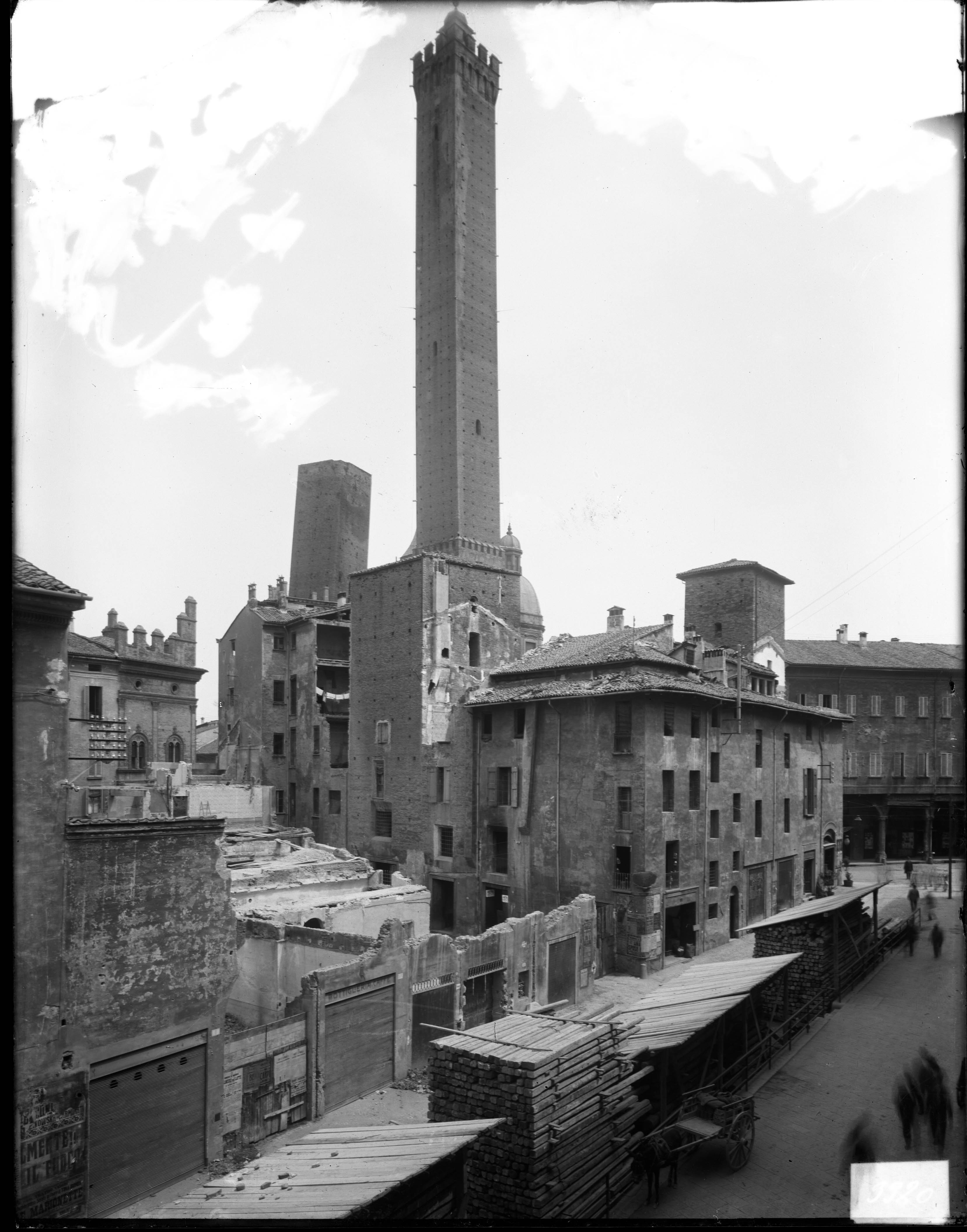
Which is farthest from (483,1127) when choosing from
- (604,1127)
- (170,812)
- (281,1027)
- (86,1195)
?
(170,812)

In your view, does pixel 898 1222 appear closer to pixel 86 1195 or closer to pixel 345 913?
pixel 86 1195

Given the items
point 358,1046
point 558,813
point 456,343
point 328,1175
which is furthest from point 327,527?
point 328,1175

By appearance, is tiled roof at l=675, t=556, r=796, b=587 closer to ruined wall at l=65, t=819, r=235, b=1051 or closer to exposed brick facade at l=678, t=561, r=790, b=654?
exposed brick facade at l=678, t=561, r=790, b=654

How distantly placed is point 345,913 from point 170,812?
26.3 ft

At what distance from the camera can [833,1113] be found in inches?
577

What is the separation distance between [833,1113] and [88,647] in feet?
85.4

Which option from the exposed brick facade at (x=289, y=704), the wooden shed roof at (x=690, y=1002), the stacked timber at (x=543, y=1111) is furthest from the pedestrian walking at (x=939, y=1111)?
the exposed brick facade at (x=289, y=704)

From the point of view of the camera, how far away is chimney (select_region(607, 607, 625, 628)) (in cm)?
4100

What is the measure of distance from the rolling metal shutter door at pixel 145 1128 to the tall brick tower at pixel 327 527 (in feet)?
122

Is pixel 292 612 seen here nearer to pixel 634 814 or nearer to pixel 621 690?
pixel 621 690

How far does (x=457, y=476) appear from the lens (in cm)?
4141

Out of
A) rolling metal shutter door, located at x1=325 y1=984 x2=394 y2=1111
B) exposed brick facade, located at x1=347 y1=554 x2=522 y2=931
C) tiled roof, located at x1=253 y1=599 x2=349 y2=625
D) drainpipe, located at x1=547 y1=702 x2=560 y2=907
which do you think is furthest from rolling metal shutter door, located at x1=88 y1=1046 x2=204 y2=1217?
tiled roof, located at x1=253 y1=599 x2=349 y2=625

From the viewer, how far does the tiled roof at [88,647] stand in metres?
29.9

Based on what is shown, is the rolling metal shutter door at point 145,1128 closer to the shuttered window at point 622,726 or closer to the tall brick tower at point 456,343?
the shuttered window at point 622,726
